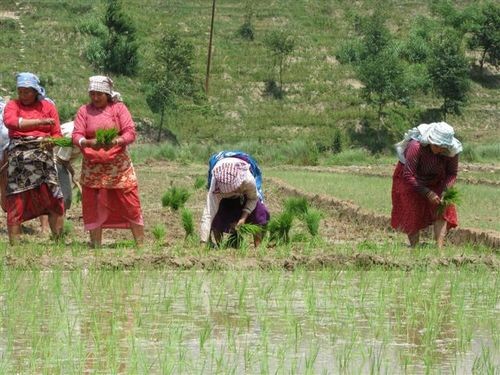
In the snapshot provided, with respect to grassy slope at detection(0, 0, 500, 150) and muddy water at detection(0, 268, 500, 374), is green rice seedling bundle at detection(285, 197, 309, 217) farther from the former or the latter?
grassy slope at detection(0, 0, 500, 150)

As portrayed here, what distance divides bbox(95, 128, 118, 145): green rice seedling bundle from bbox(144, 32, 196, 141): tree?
31.6 metres

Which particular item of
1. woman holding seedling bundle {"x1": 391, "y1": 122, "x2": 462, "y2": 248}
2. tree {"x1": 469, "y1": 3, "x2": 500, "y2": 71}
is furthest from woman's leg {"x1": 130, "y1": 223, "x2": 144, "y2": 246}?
tree {"x1": 469, "y1": 3, "x2": 500, "y2": 71}

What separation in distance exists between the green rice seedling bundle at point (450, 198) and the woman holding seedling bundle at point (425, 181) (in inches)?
0.7

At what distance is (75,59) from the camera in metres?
47.4

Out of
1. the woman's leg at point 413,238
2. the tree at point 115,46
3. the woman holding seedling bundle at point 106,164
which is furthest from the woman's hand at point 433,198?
the tree at point 115,46

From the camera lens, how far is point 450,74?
152ft

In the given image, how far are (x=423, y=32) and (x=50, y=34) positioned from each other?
17940 mm

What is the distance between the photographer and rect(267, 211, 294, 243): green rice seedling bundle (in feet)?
33.8

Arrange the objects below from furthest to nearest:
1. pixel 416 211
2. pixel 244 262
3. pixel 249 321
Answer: pixel 416 211 → pixel 244 262 → pixel 249 321

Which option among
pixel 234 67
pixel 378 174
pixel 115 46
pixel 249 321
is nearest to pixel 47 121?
pixel 249 321

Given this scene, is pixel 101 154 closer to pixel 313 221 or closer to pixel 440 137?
pixel 313 221

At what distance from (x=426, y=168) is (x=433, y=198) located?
1.16 ft

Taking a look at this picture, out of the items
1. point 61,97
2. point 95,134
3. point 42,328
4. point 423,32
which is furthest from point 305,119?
point 42,328

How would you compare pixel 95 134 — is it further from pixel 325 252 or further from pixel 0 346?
pixel 0 346
